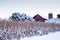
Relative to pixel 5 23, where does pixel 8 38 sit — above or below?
below

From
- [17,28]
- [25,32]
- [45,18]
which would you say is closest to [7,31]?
[17,28]

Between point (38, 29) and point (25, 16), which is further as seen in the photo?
point (25, 16)

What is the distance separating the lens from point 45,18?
52.8 m

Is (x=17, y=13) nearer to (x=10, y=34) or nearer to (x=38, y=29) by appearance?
(x=38, y=29)

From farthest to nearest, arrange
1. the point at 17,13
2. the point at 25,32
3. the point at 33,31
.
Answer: the point at 17,13 < the point at 33,31 < the point at 25,32

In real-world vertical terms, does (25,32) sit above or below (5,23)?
below

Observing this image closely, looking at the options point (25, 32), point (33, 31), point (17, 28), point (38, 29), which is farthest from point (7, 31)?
point (38, 29)

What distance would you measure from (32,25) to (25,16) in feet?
92.3

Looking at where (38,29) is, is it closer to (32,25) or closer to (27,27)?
(32,25)

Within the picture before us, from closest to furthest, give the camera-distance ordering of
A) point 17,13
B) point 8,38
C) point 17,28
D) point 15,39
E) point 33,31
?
point 8,38 < point 15,39 < point 17,28 < point 33,31 < point 17,13

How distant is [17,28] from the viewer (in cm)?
1381

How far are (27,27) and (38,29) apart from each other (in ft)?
10.5

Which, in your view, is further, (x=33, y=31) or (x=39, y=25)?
(x=39, y=25)

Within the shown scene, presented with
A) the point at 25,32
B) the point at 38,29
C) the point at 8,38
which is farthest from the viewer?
the point at 38,29
